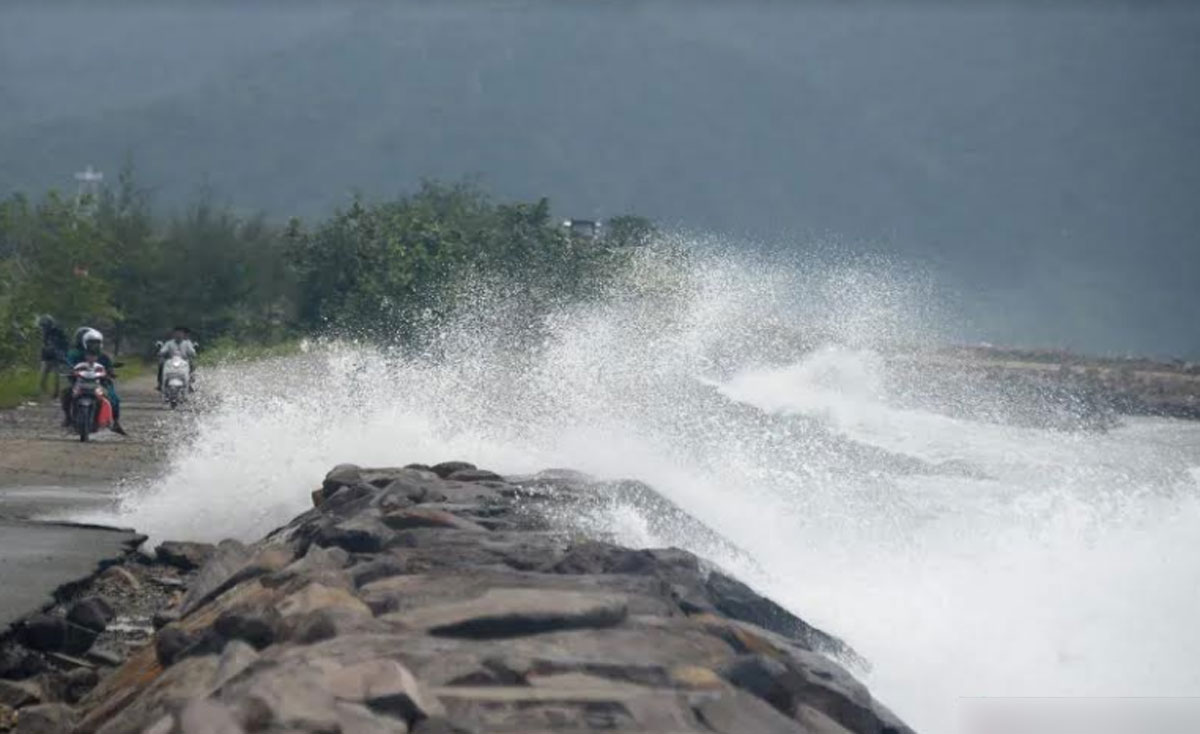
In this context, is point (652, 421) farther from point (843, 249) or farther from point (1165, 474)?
point (843, 249)

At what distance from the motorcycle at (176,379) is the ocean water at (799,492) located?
3.39 meters

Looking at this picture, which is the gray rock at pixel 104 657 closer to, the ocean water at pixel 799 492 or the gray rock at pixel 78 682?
the gray rock at pixel 78 682

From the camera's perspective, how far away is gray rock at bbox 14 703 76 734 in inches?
295

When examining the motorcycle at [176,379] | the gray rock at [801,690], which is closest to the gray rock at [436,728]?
the gray rock at [801,690]

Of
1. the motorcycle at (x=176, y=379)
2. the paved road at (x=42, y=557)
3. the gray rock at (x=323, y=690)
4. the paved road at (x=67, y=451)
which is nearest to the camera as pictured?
the gray rock at (x=323, y=690)

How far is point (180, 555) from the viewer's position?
12727mm

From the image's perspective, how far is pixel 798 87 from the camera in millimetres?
197375

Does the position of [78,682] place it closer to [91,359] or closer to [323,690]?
[323,690]

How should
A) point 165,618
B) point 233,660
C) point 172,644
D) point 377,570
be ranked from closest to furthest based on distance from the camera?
point 233,660 → point 172,644 → point 377,570 → point 165,618

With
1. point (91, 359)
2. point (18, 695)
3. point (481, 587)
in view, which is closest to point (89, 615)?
point (18, 695)

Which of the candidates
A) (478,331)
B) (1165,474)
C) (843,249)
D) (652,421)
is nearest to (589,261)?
(478,331)

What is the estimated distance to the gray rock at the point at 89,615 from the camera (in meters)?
10.0

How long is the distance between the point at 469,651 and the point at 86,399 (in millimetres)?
15398

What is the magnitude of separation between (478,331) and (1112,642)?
20.5m
